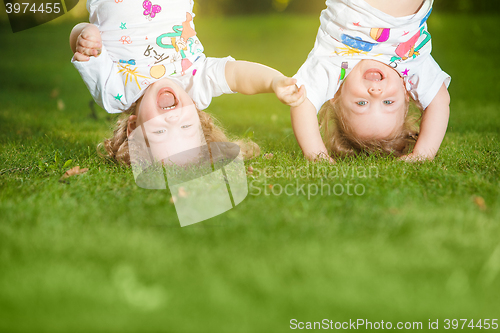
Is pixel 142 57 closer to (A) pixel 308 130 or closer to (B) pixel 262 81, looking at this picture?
(B) pixel 262 81

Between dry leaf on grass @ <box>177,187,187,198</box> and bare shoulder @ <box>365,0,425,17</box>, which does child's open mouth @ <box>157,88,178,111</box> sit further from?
bare shoulder @ <box>365,0,425,17</box>

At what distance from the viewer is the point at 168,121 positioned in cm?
222

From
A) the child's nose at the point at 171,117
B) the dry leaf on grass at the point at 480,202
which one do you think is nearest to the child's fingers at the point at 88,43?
the child's nose at the point at 171,117

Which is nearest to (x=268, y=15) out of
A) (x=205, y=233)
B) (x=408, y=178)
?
(x=408, y=178)

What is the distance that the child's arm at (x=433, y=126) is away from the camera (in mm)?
2426

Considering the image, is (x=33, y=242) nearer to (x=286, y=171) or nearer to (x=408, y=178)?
(x=286, y=171)

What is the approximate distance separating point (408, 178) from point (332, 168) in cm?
34

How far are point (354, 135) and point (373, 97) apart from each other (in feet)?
0.79

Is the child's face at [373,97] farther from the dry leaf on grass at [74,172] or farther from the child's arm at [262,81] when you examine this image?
the dry leaf on grass at [74,172]

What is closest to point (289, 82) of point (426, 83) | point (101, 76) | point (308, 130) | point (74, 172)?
point (308, 130)

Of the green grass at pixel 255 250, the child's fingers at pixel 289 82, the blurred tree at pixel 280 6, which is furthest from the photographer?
the blurred tree at pixel 280 6

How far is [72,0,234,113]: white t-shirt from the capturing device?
2340 millimetres

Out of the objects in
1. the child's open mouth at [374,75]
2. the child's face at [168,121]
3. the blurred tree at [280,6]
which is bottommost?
the blurred tree at [280,6]

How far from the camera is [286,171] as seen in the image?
218cm
